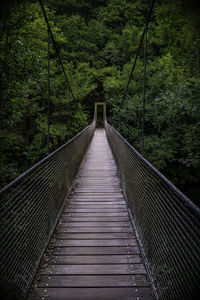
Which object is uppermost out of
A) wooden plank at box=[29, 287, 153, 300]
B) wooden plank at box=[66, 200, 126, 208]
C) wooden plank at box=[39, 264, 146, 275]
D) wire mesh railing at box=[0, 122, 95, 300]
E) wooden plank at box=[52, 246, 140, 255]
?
wire mesh railing at box=[0, 122, 95, 300]

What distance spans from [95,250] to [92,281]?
0.39 m

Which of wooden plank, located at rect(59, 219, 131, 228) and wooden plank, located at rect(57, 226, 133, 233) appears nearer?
wooden plank, located at rect(57, 226, 133, 233)

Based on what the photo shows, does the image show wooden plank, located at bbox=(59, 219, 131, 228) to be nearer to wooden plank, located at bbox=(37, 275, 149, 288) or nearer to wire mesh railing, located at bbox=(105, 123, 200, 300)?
wire mesh railing, located at bbox=(105, 123, 200, 300)

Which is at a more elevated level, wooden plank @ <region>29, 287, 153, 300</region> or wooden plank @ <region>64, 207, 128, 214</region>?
wooden plank @ <region>29, 287, 153, 300</region>

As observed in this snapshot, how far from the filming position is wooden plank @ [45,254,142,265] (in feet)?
5.96

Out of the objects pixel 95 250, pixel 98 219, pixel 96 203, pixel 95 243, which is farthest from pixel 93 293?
pixel 96 203

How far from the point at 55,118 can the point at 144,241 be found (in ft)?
29.2

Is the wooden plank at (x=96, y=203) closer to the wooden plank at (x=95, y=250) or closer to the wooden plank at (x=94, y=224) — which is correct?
the wooden plank at (x=94, y=224)

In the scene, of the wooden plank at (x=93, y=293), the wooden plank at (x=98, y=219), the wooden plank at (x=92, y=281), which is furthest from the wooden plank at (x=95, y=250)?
the wooden plank at (x=98, y=219)

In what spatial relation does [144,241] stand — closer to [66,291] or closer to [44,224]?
[66,291]

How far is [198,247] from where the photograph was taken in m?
0.93

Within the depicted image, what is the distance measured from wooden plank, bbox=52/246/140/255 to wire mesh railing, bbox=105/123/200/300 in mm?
137

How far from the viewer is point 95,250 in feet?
6.53

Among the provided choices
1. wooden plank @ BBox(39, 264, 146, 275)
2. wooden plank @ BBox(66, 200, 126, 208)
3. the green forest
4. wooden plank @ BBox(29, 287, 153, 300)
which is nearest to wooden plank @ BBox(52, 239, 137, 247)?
wooden plank @ BBox(39, 264, 146, 275)
